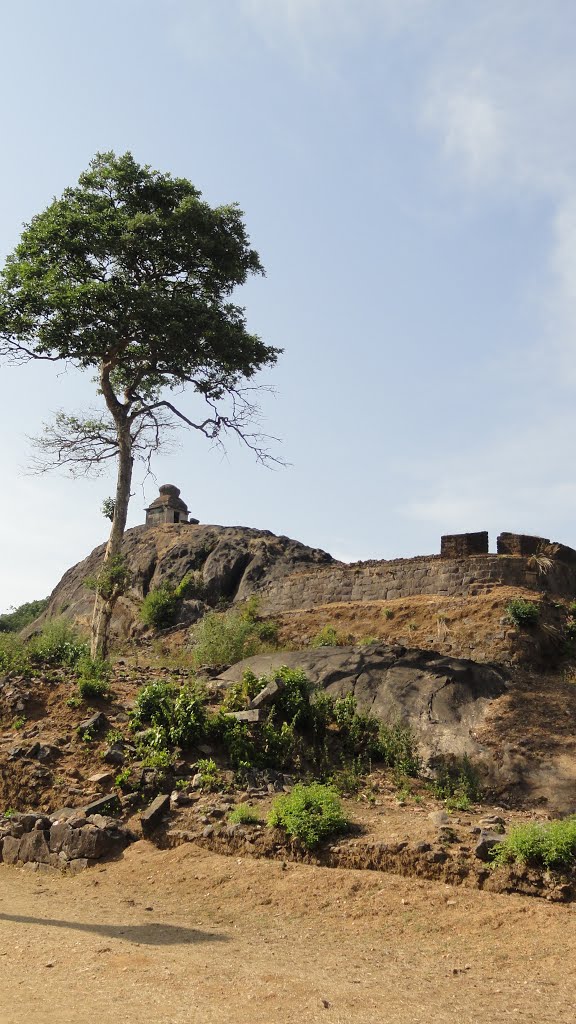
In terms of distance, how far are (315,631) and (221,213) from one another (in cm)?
1131

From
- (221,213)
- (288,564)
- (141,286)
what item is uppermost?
(221,213)

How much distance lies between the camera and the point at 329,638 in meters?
19.4

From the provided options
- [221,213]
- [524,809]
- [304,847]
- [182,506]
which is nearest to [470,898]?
[304,847]

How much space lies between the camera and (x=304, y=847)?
31.0 ft

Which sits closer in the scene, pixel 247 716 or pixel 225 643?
pixel 247 716

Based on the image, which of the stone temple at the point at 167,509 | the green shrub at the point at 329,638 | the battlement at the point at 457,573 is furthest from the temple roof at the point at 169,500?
the green shrub at the point at 329,638

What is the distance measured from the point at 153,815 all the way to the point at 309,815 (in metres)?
2.35

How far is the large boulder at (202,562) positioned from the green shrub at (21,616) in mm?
12435

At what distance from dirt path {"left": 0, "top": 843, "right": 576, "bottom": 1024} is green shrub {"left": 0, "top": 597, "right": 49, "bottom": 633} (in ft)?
115

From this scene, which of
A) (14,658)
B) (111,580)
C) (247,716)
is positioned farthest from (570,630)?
(14,658)

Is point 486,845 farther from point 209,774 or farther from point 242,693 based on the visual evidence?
point 242,693

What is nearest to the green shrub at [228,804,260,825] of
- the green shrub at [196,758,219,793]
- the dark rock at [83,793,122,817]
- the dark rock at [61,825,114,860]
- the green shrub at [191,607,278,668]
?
the green shrub at [196,758,219,793]

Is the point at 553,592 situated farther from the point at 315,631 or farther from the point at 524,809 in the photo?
the point at 524,809

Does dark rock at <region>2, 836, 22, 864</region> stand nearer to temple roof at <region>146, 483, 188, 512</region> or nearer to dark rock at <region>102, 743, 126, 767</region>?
dark rock at <region>102, 743, 126, 767</region>
